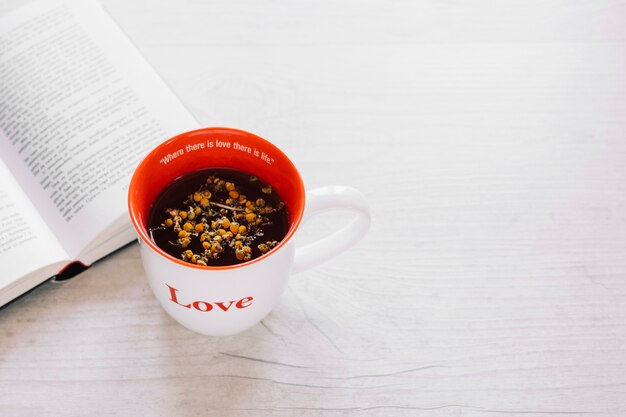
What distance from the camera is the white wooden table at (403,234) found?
0.65 meters

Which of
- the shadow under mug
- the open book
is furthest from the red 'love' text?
the open book

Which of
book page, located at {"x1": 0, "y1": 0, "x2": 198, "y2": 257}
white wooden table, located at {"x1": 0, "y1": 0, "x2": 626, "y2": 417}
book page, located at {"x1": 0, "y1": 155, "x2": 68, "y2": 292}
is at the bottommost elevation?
white wooden table, located at {"x1": 0, "y1": 0, "x2": 626, "y2": 417}

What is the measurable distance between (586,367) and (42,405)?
1.68 feet

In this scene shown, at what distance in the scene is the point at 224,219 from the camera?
24.0 inches

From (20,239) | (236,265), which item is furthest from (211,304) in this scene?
(20,239)

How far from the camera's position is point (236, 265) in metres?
0.54

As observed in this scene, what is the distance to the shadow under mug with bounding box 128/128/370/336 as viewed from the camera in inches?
21.7

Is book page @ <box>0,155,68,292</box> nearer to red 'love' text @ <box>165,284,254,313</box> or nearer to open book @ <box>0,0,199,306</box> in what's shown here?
open book @ <box>0,0,199,306</box>

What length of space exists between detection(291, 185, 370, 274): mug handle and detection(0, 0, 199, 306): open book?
193mm

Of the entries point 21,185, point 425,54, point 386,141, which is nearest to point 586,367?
point 386,141

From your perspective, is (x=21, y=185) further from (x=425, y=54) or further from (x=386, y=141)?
(x=425, y=54)

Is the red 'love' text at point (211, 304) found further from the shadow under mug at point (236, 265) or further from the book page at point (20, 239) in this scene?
the book page at point (20, 239)

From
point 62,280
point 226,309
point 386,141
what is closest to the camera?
point 226,309

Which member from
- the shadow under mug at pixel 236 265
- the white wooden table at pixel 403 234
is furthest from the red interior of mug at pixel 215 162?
the white wooden table at pixel 403 234
